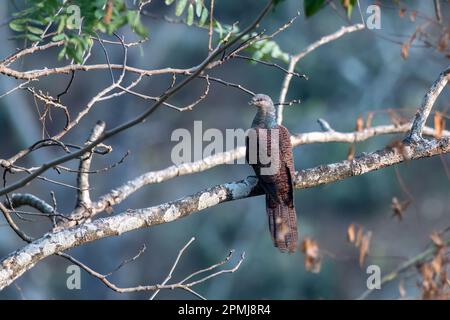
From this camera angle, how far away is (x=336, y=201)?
15.4m

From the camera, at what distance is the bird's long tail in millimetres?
5340

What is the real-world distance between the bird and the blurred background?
23.6 ft

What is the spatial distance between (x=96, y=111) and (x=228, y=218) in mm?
3357

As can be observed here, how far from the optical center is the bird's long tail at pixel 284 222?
5.34 metres

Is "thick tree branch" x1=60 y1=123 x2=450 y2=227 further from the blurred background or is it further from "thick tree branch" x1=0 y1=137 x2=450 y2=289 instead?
the blurred background

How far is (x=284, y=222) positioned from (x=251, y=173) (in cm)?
933

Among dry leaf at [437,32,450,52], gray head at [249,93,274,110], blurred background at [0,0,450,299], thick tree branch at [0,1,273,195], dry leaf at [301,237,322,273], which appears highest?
blurred background at [0,0,450,299]

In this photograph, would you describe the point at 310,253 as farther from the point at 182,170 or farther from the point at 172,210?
the point at 182,170

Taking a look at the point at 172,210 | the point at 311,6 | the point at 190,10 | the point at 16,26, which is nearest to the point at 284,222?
the point at 172,210

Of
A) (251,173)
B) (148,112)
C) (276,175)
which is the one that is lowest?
(148,112)

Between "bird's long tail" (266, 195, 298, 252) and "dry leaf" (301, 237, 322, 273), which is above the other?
"bird's long tail" (266, 195, 298, 252)

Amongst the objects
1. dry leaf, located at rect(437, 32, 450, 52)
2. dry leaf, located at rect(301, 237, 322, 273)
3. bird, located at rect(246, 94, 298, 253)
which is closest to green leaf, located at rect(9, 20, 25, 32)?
bird, located at rect(246, 94, 298, 253)

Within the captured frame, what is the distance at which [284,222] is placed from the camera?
5.35m
